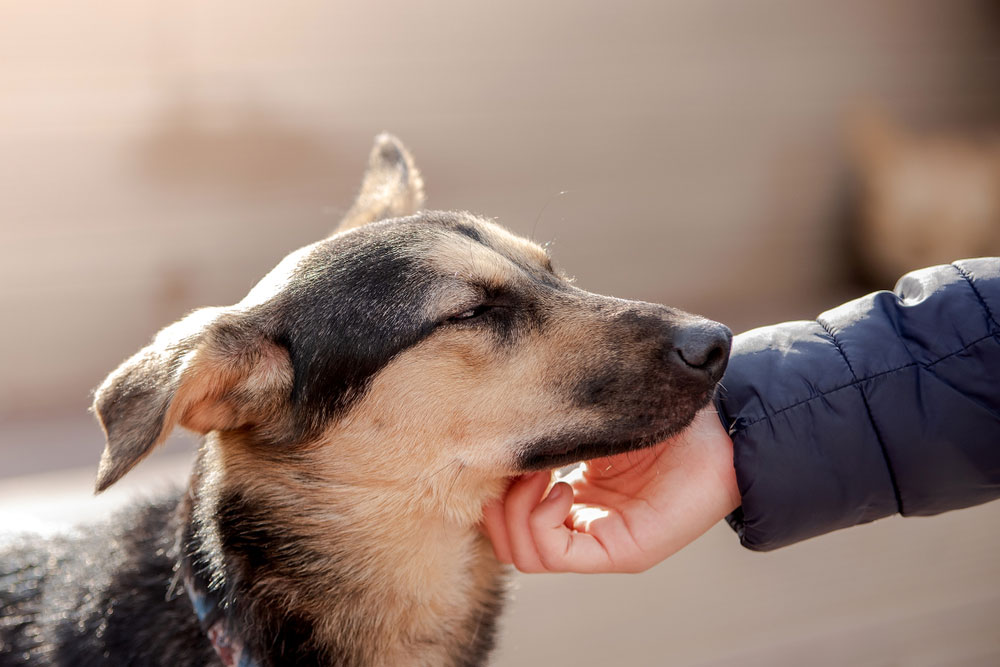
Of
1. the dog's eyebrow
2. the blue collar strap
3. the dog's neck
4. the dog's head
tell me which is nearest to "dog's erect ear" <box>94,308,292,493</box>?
the dog's head

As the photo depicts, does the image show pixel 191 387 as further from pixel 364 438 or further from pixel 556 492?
pixel 556 492

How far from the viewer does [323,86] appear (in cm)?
670

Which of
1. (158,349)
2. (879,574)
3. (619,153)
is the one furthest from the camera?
(619,153)

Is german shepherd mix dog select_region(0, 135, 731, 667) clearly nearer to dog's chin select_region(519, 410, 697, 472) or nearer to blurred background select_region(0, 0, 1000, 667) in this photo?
dog's chin select_region(519, 410, 697, 472)

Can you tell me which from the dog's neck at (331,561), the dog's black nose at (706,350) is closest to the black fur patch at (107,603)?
the dog's neck at (331,561)

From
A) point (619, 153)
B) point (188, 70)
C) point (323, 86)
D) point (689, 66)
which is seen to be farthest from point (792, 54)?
point (188, 70)

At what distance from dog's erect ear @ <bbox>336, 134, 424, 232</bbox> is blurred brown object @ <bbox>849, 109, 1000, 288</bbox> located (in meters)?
5.24

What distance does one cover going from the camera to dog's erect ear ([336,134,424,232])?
294 cm

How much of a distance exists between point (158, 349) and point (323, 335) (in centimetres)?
42

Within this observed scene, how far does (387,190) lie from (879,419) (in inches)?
70.8

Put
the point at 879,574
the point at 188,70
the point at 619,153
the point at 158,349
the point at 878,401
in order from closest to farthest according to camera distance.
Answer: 1. the point at 158,349
2. the point at 878,401
3. the point at 879,574
4. the point at 188,70
5. the point at 619,153

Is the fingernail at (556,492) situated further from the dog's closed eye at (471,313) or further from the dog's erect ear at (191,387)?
the dog's erect ear at (191,387)

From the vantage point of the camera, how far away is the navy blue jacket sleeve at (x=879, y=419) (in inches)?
85.5

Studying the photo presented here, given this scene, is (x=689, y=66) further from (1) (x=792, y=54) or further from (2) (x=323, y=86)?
(2) (x=323, y=86)
